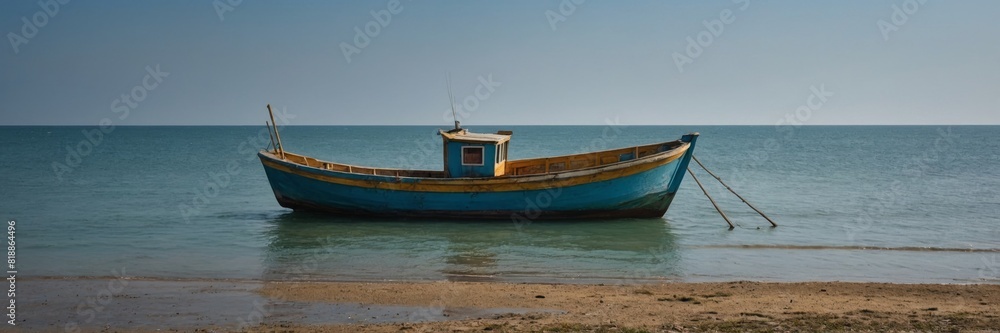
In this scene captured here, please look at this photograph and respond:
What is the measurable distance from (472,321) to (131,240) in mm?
9422

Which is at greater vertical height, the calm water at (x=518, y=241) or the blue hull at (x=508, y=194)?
the blue hull at (x=508, y=194)

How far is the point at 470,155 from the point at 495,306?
7.56 metres

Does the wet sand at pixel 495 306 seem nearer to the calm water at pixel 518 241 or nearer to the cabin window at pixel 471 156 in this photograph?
the calm water at pixel 518 241

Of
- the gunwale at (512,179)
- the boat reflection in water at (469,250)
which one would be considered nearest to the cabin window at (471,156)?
the gunwale at (512,179)

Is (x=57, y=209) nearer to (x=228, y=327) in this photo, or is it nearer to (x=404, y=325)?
(x=228, y=327)

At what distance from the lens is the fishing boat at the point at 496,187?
51.8ft

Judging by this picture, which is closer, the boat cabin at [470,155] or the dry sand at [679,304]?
the dry sand at [679,304]

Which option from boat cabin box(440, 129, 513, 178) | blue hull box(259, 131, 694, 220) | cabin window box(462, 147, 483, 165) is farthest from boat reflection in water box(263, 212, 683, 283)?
cabin window box(462, 147, 483, 165)

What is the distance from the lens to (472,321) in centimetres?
797

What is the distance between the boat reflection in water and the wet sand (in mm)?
1072

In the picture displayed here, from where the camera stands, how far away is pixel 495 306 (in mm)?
8836

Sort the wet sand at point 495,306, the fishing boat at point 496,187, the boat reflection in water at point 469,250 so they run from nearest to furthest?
the wet sand at point 495,306
the boat reflection in water at point 469,250
the fishing boat at point 496,187

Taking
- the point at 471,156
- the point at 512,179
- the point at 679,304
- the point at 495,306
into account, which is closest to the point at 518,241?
the point at 512,179

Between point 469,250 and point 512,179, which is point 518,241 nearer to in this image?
point 469,250
